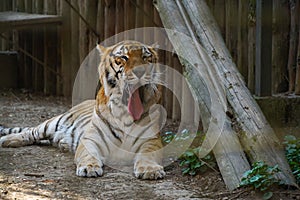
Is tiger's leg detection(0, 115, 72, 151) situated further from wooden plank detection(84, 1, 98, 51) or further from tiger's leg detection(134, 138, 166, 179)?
wooden plank detection(84, 1, 98, 51)

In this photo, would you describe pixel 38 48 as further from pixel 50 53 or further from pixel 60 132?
pixel 60 132

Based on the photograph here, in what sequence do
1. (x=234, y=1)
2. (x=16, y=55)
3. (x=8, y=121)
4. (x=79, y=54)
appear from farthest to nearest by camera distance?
(x=16, y=55), (x=79, y=54), (x=8, y=121), (x=234, y=1)

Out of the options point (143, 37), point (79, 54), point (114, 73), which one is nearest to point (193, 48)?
point (114, 73)

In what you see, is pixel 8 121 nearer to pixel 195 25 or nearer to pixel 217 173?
→ pixel 195 25

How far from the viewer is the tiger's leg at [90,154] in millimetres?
4520

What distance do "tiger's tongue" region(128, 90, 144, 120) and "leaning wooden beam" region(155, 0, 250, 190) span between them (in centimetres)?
44

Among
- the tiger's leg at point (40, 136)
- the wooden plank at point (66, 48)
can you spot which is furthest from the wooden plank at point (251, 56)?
the wooden plank at point (66, 48)

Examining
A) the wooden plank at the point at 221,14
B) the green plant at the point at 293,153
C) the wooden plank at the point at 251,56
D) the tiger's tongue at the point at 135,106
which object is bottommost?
the green plant at the point at 293,153

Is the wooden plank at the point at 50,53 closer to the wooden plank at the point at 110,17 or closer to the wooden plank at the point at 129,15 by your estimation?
the wooden plank at the point at 110,17

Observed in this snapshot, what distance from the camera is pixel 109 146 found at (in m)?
4.97

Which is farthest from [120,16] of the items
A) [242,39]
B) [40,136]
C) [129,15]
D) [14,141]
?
[14,141]

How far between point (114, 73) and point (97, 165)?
2.63 ft

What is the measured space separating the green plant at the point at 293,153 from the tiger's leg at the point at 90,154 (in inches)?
55.0

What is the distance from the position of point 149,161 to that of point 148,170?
20cm
